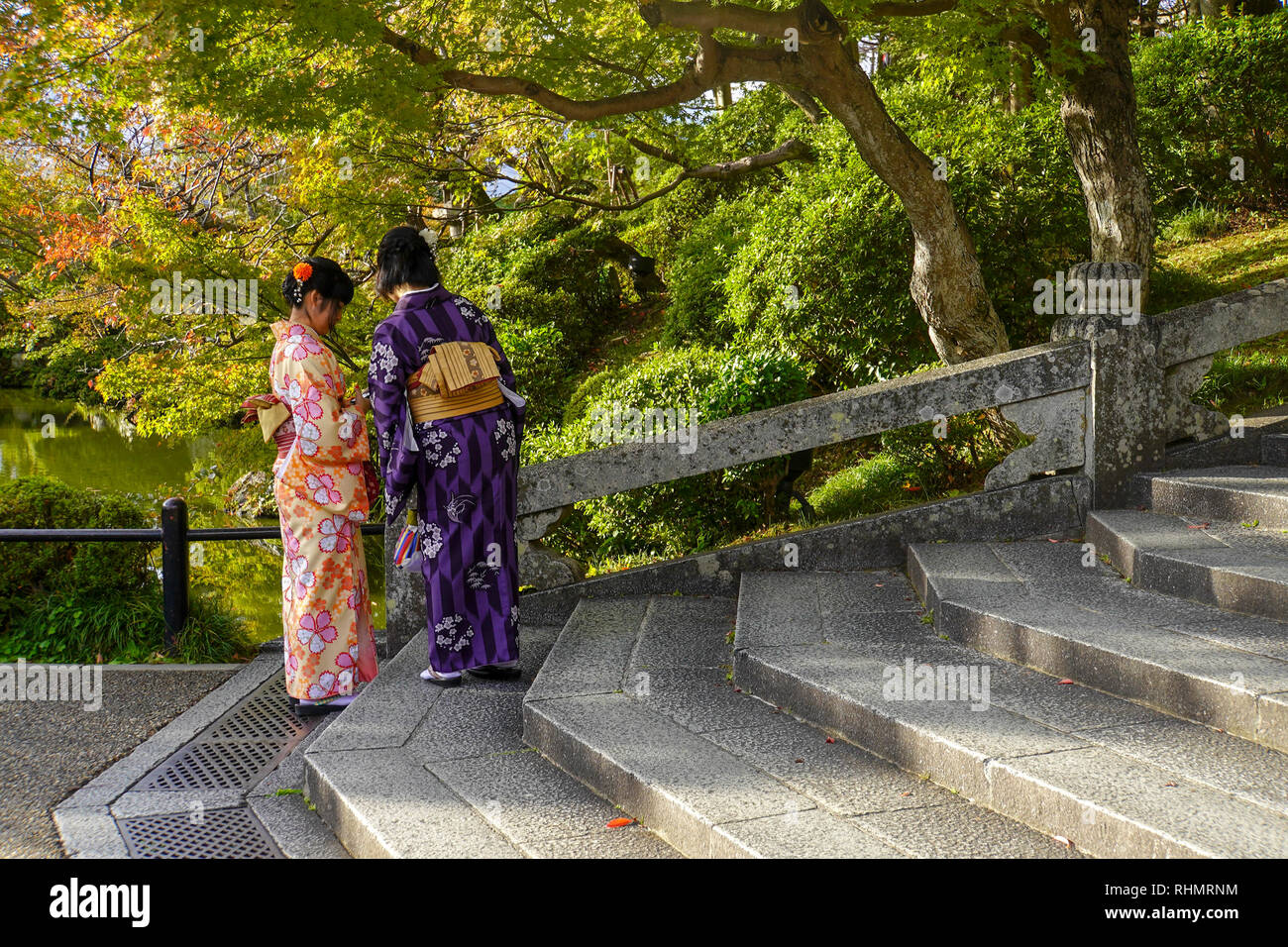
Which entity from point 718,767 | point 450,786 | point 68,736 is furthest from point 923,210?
point 68,736

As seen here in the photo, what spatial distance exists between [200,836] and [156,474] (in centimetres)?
1597

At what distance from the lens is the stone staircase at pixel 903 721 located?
2863mm

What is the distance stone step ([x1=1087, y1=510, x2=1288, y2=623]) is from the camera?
3.90 m

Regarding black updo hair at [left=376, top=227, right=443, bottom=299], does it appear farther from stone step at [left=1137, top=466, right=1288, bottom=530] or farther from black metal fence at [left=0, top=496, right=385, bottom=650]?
stone step at [left=1137, top=466, right=1288, bottom=530]

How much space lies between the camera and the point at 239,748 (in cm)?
445

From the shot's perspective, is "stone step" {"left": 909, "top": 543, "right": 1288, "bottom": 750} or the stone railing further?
the stone railing

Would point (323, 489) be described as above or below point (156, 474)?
above

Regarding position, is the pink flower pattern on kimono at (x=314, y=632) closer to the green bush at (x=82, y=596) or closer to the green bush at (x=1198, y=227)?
the green bush at (x=82, y=596)

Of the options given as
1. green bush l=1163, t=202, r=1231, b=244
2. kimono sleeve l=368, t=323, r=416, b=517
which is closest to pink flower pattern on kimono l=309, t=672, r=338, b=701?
kimono sleeve l=368, t=323, r=416, b=517

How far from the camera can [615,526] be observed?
7.65 meters

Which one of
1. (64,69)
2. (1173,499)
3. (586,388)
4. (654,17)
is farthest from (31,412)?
(1173,499)

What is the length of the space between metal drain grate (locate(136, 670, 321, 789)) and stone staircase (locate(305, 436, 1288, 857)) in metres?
0.47

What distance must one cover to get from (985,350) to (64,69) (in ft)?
19.6

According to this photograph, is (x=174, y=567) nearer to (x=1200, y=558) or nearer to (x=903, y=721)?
(x=903, y=721)
